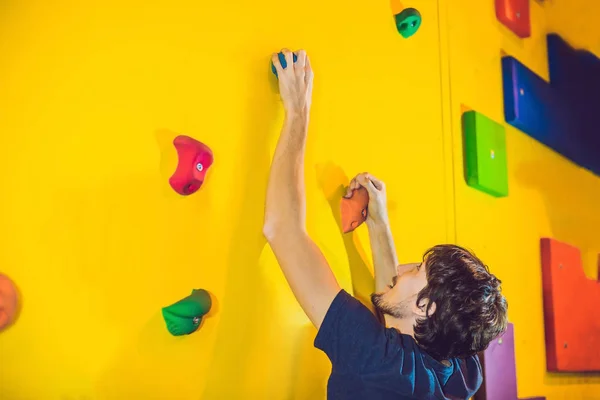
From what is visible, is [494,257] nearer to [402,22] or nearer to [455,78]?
[455,78]

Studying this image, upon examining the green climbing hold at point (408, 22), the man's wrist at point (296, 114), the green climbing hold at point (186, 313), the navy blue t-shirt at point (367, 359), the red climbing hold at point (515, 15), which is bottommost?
the navy blue t-shirt at point (367, 359)

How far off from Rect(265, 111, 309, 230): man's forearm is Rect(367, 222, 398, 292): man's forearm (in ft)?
1.04

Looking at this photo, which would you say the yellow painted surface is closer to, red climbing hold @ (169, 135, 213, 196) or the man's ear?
red climbing hold @ (169, 135, 213, 196)

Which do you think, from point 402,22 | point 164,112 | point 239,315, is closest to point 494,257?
point 402,22

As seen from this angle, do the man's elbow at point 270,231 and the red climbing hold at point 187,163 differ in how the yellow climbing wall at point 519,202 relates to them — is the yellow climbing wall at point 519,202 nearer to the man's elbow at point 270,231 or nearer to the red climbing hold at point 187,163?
the man's elbow at point 270,231

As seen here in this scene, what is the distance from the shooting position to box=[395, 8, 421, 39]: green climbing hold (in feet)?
4.96

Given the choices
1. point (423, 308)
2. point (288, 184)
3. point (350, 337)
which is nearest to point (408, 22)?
point (288, 184)

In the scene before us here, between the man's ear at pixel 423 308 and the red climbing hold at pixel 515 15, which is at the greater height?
the red climbing hold at pixel 515 15

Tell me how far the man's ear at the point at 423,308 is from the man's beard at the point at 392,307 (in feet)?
0.07

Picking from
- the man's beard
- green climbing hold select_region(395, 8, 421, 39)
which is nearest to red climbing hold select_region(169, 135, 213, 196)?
the man's beard

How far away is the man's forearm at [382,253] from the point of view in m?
1.33

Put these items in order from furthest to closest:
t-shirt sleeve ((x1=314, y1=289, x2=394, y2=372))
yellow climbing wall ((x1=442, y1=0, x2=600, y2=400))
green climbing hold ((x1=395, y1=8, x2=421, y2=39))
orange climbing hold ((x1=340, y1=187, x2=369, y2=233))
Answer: yellow climbing wall ((x1=442, y1=0, x2=600, y2=400)) < green climbing hold ((x1=395, y1=8, x2=421, y2=39)) < orange climbing hold ((x1=340, y1=187, x2=369, y2=233)) < t-shirt sleeve ((x1=314, y1=289, x2=394, y2=372))

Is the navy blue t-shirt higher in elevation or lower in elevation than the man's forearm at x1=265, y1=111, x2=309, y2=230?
lower

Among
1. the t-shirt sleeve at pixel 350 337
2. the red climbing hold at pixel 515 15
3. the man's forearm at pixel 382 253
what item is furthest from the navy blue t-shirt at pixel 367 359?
the red climbing hold at pixel 515 15
